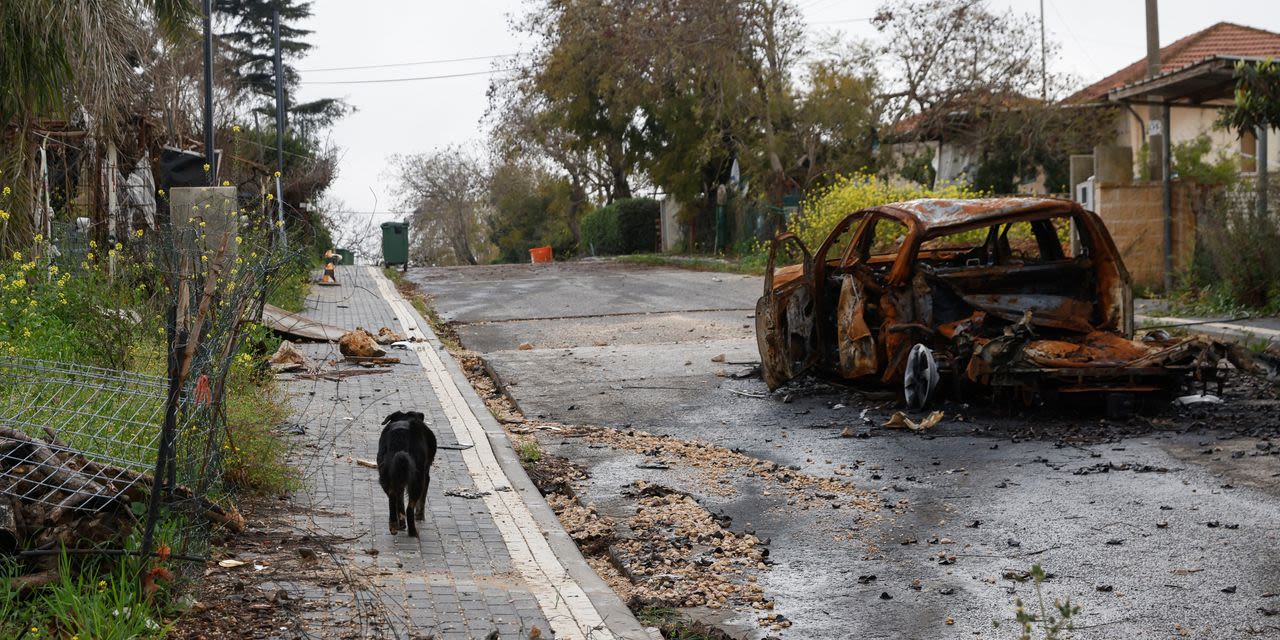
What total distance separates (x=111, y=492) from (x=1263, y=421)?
761 cm

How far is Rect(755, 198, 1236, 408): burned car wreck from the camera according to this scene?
9398 millimetres

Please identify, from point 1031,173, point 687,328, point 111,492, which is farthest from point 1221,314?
point 1031,173

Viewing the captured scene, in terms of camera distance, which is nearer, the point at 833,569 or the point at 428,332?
the point at 833,569

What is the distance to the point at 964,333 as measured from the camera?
9961mm

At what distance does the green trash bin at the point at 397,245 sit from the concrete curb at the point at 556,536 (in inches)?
1024

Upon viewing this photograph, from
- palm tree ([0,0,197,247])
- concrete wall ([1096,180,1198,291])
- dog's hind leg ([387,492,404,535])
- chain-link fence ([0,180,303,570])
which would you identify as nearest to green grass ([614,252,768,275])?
concrete wall ([1096,180,1198,291])

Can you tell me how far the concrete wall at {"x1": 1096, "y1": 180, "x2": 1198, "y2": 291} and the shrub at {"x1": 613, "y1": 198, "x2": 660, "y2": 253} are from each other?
108ft

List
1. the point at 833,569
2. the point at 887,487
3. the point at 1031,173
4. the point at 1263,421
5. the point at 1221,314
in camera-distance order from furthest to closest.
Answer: the point at 1031,173 → the point at 1221,314 → the point at 1263,421 → the point at 887,487 → the point at 833,569

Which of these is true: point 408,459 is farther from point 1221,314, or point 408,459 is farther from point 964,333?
point 1221,314

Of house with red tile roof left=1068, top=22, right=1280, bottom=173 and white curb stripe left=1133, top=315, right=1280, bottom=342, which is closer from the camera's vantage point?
white curb stripe left=1133, top=315, right=1280, bottom=342

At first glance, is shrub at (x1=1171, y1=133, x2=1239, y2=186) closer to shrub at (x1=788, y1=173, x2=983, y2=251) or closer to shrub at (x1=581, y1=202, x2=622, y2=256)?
shrub at (x1=788, y1=173, x2=983, y2=251)

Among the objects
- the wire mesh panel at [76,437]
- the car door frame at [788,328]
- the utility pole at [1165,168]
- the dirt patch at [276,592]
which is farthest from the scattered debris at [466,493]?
the utility pole at [1165,168]

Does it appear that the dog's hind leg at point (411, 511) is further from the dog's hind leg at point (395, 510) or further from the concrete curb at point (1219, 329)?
the concrete curb at point (1219, 329)

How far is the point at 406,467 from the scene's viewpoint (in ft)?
20.3
